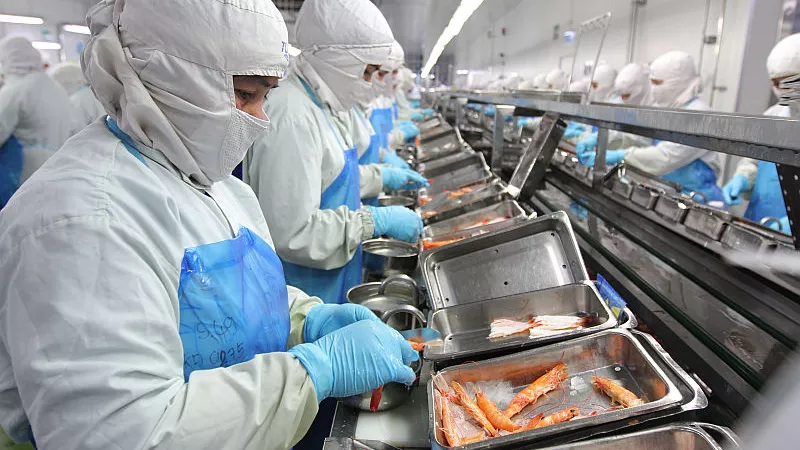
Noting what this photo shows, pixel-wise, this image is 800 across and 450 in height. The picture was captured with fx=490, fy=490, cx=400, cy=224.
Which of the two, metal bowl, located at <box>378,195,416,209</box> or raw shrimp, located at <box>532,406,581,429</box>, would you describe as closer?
raw shrimp, located at <box>532,406,581,429</box>

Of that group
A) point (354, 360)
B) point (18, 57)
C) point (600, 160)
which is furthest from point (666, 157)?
point (18, 57)

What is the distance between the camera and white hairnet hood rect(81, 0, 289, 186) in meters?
1.19

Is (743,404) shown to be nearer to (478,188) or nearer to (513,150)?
(478,188)

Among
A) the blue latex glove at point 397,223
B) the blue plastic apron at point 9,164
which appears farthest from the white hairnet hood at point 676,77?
the blue plastic apron at point 9,164

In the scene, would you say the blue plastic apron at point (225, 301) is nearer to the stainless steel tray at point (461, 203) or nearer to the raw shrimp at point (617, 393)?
the raw shrimp at point (617, 393)

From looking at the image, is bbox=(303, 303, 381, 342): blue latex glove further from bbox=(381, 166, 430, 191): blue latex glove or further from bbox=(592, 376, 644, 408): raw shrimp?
bbox=(381, 166, 430, 191): blue latex glove

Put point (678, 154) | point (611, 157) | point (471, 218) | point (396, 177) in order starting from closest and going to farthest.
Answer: point (471, 218)
point (396, 177)
point (678, 154)
point (611, 157)

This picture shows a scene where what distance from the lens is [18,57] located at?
261 inches

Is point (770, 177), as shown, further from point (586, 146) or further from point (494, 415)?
point (494, 415)

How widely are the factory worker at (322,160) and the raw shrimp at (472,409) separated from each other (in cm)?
120

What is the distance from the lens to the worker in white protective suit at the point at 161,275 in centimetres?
96

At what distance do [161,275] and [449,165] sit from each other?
15.2ft

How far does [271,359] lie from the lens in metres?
1.29

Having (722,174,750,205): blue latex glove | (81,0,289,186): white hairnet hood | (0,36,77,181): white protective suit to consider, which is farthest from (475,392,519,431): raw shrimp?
(0,36,77,181): white protective suit
